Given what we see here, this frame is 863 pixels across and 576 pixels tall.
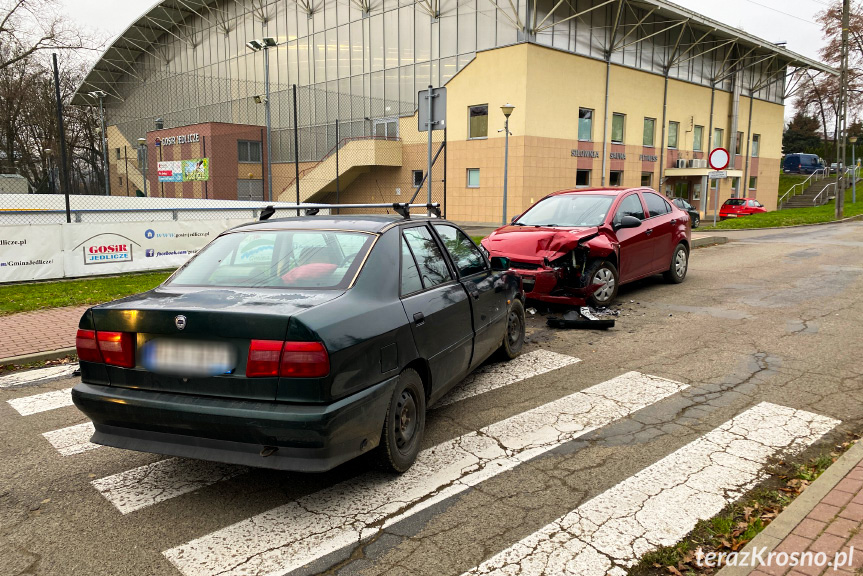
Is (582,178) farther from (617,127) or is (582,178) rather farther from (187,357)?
(187,357)

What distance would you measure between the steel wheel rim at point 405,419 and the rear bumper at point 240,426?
28cm

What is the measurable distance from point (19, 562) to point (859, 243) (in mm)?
20138

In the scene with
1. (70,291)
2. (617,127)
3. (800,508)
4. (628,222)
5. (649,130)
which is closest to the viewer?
(800,508)

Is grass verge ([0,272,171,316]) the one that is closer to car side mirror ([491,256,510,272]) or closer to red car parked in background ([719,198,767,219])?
car side mirror ([491,256,510,272])

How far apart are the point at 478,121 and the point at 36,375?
2611 cm

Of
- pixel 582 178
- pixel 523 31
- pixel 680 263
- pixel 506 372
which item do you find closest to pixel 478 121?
pixel 523 31

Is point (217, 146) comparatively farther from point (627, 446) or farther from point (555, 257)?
point (627, 446)

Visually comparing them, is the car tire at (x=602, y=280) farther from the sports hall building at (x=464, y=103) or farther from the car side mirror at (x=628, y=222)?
the sports hall building at (x=464, y=103)

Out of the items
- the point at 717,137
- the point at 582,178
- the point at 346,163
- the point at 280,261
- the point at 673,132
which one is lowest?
the point at 280,261

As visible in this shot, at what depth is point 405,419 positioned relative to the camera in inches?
157

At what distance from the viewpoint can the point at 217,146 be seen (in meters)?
36.0

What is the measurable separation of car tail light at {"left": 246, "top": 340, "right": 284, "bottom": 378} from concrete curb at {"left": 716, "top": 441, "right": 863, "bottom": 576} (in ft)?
7.75

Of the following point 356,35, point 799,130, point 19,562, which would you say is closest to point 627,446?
point 19,562

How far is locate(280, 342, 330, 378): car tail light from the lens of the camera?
3195 millimetres
